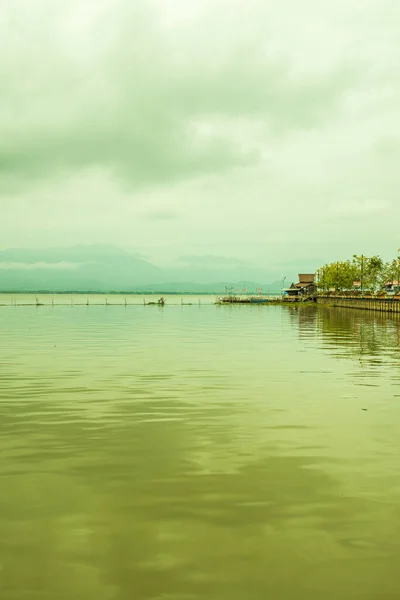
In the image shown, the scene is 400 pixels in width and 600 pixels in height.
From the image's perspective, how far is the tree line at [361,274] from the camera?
488 feet

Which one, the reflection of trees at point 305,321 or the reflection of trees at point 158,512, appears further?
the reflection of trees at point 305,321

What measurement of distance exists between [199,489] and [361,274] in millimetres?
149805

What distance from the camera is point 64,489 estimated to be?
35.9 feet

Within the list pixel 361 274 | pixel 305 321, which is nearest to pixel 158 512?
pixel 305 321

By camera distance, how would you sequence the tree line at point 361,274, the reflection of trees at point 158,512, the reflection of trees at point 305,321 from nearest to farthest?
1. the reflection of trees at point 158,512
2. the reflection of trees at point 305,321
3. the tree line at point 361,274

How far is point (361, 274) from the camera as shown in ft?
501

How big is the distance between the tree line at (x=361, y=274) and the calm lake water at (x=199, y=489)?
119m

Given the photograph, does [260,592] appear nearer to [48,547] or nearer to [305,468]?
[48,547]

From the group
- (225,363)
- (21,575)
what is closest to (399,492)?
(21,575)

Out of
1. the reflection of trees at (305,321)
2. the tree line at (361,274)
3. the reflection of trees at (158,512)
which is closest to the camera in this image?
the reflection of trees at (158,512)

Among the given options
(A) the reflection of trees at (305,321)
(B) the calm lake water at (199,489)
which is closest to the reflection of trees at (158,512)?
(B) the calm lake water at (199,489)

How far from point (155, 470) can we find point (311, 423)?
21.6ft

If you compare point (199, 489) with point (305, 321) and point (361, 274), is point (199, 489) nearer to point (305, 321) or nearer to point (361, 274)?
point (305, 321)

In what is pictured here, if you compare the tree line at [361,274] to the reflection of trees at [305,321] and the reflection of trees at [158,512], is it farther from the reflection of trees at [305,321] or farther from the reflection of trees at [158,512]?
the reflection of trees at [158,512]
